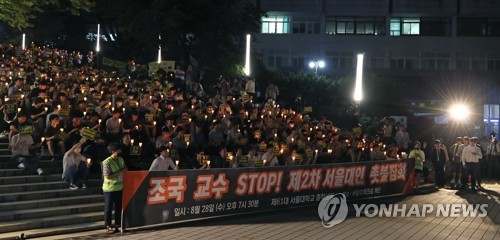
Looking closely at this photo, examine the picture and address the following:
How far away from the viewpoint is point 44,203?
578 inches

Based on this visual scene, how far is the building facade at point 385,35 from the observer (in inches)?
2655

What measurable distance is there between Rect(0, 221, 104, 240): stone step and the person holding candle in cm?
188

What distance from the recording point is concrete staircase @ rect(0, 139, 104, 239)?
43.9ft

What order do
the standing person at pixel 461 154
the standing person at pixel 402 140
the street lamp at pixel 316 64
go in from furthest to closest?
the street lamp at pixel 316 64 → the standing person at pixel 402 140 → the standing person at pixel 461 154

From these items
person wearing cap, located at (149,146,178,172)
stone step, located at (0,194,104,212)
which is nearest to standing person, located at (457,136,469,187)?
person wearing cap, located at (149,146,178,172)

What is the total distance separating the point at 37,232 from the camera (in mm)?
13086

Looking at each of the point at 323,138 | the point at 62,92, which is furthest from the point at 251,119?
the point at 62,92

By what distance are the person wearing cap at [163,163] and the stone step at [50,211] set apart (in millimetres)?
1684

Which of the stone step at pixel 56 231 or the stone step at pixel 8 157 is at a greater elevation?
the stone step at pixel 8 157

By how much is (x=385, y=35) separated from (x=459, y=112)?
16.4 meters

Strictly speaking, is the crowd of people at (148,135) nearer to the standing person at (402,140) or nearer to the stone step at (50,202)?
the stone step at (50,202)

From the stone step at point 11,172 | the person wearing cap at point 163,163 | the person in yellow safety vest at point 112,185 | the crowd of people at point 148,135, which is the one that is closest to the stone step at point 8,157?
the crowd of people at point 148,135

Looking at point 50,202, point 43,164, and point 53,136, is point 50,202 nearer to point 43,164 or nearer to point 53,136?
point 43,164

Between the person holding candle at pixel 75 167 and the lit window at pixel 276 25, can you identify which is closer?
the person holding candle at pixel 75 167
